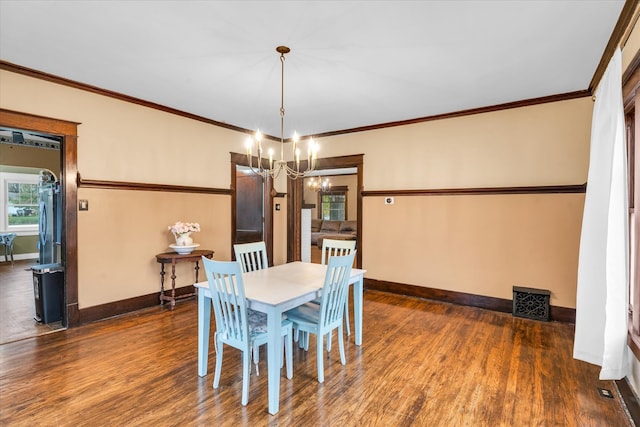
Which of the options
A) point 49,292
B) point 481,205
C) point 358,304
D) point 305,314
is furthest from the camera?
point 481,205

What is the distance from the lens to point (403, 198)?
4.86 meters

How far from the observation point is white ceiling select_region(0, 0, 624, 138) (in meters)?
2.19

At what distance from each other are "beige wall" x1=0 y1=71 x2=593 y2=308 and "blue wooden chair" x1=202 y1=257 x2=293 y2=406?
2.21m

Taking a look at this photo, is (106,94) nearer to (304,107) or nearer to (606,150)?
(304,107)

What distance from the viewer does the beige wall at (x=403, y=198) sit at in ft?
11.9

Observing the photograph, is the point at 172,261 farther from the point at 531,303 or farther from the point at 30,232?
the point at 30,232

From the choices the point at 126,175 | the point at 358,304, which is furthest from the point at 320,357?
the point at 126,175

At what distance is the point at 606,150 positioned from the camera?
7.84ft

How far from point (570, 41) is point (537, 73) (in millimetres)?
613

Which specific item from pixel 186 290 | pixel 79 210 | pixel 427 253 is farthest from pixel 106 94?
pixel 427 253

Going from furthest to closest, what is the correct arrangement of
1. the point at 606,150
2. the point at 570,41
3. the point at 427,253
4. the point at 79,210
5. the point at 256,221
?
the point at 256,221 < the point at 427,253 < the point at 79,210 < the point at 570,41 < the point at 606,150

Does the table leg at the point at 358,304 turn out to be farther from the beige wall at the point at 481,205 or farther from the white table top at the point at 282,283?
the beige wall at the point at 481,205

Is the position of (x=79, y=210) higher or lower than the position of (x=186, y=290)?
higher

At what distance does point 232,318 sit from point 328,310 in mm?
702
